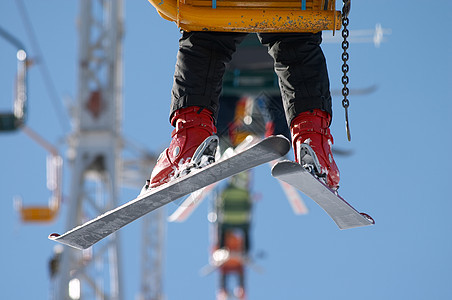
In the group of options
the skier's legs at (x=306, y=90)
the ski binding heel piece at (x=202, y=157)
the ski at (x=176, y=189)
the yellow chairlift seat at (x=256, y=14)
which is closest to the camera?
the ski at (x=176, y=189)

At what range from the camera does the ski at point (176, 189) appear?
4160 mm

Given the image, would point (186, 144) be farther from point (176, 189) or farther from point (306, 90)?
point (306, 90)

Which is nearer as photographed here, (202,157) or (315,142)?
(202,157)

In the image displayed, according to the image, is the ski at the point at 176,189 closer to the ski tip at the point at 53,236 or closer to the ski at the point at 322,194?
the ski tip at the point at 53,236

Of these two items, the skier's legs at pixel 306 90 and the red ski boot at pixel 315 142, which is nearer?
Result: the red ski boot at pixel 315 142

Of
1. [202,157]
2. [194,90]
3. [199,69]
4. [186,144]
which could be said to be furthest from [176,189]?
[199,69]

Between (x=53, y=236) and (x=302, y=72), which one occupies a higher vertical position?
(x=302, y=72)

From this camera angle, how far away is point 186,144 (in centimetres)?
483

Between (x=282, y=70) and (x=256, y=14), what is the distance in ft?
1.88

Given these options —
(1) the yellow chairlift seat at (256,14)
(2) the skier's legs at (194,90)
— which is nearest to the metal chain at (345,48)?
(1) the yellow chairlift seat at (256,14)

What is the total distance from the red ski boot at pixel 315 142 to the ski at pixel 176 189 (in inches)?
18.2

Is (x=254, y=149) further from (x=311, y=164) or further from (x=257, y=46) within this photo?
(x=257, y=46)

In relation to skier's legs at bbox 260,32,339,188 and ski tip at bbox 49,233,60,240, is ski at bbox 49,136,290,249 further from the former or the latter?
skier's legs at bbox 260,32,339,188

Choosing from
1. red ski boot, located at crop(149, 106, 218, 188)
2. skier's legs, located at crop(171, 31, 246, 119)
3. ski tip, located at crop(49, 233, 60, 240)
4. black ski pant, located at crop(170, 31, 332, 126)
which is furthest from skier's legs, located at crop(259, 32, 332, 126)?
ski tip, located at crop(49, 233, 60, 240)
